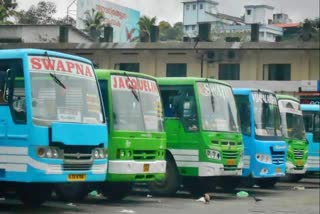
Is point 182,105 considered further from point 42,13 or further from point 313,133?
point 313,133

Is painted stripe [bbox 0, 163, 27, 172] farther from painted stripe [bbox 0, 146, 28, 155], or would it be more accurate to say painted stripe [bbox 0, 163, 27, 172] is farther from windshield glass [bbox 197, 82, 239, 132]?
windshield glass [bbox 197, 82, 239, 132]

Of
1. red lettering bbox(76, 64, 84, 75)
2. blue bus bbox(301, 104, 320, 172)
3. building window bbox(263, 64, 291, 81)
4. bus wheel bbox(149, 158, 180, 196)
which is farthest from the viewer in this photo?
building window bbox(263, 64, 291, 81)

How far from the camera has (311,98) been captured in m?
31.5

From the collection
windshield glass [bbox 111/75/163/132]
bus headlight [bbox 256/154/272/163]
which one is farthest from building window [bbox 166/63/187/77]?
windshield glass [bbox 111/75/163/132]

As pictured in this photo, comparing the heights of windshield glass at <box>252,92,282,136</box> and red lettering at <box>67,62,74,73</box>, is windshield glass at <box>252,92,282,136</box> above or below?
below

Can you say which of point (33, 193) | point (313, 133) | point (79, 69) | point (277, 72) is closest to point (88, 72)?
point (79, 69)

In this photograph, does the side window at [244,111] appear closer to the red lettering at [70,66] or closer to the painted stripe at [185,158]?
the painted stripe at [185,158]

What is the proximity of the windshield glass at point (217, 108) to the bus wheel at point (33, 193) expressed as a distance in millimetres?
4995

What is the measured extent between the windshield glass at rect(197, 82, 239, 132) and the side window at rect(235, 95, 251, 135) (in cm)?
126

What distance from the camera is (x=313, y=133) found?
27234 mm

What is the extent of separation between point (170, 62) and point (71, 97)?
3235 cm

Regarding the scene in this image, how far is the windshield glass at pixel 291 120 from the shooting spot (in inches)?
931

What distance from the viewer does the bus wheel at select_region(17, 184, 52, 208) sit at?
45.5 feet

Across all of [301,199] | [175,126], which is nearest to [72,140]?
[175,126]
